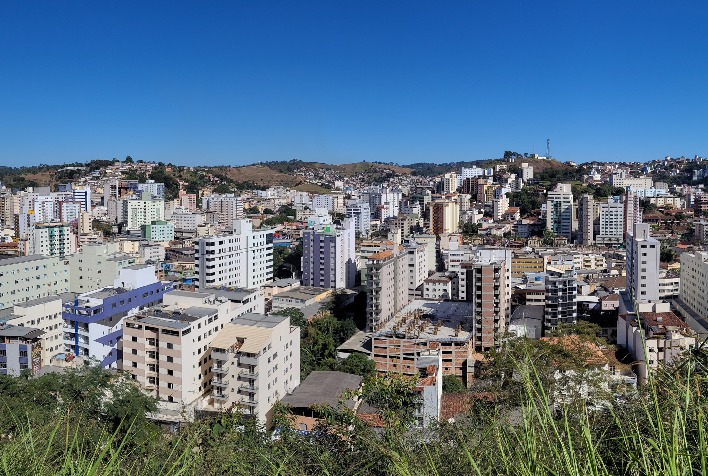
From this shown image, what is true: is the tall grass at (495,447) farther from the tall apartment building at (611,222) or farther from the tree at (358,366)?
the tall apartment building at (611,222)

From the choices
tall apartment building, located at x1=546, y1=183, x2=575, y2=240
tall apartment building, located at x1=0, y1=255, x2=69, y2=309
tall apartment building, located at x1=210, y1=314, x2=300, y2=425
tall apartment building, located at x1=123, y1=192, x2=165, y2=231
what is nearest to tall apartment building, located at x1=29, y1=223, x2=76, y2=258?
tall apartment building, located at x1=0, y1=255, x2=69, y2=309

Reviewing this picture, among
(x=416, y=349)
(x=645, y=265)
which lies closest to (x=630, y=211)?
(x=645, y=265)

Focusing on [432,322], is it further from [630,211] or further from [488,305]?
[630,211]

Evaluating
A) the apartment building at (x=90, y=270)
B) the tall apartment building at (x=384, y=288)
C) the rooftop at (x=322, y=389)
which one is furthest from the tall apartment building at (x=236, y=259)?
the rooftop at (x=322, y=389)

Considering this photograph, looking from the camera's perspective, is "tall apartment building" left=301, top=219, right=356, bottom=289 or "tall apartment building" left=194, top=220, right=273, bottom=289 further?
"tall apartment building" left=301, top=219, right=356, bottom=289

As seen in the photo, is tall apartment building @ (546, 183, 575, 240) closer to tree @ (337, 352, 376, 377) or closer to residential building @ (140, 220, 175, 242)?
residential building @ (140, 220, 175, 242)

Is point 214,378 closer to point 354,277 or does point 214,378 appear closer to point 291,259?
point 354,277
